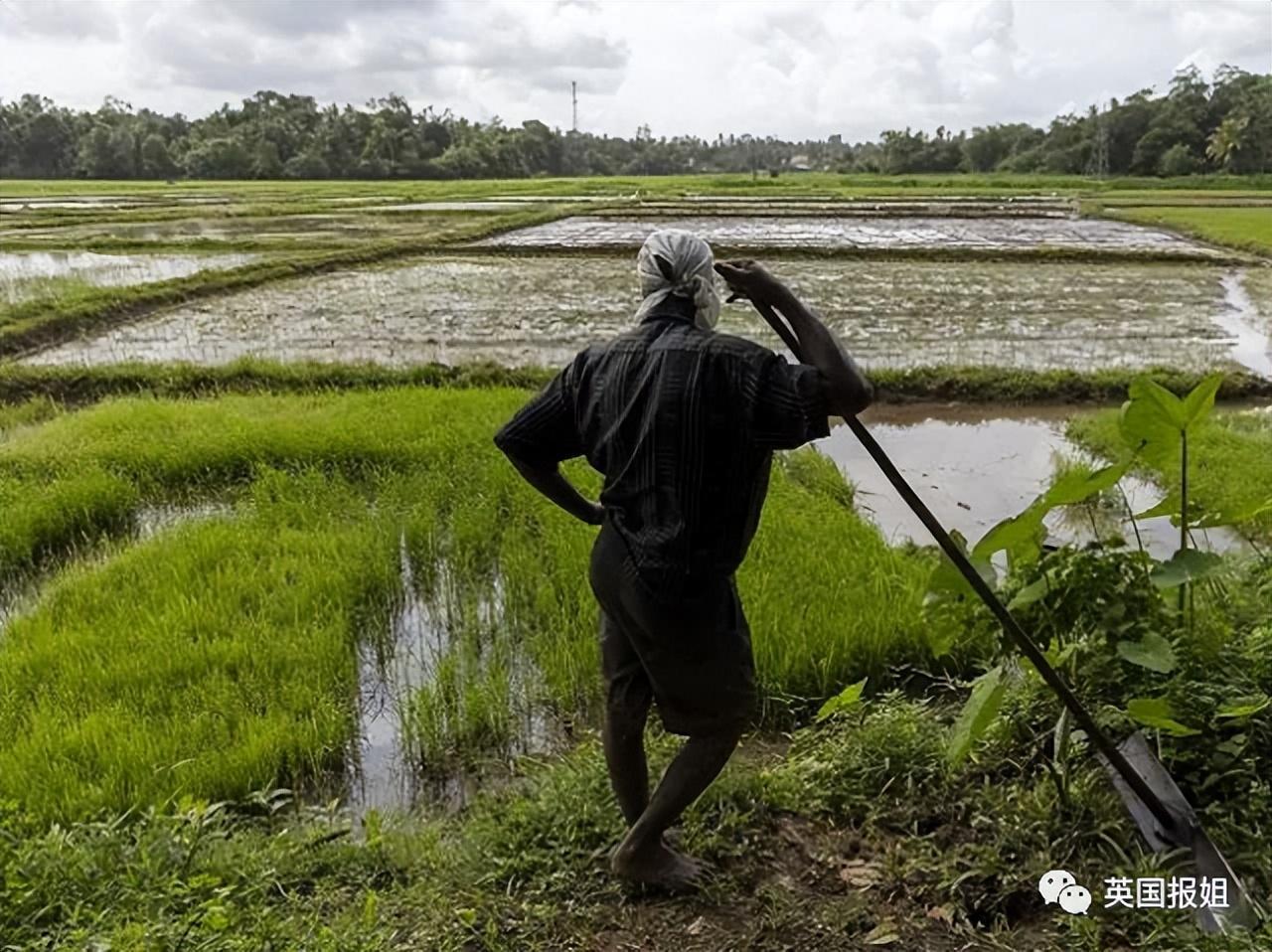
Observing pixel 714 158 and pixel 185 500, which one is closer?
pixel 185 500

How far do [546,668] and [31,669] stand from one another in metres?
1.84

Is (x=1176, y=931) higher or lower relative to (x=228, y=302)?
lower

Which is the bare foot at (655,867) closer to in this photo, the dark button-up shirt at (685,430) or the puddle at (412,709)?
the dark button-up shirt at (685,430)

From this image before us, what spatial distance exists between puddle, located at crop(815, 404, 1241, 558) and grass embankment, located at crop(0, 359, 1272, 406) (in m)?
0.25

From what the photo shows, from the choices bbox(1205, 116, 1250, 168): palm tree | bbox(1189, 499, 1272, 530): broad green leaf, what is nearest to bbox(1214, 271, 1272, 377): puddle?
bbox(1189, 499, 1272, 530): broad green leaf

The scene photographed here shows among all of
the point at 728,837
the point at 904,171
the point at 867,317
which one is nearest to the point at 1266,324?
the point at 867,317

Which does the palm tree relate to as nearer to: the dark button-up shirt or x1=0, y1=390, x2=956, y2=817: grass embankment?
x1=0, y1=390, x2=956, y2=817: grass embankment

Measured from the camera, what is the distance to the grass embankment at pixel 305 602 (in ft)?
10.1

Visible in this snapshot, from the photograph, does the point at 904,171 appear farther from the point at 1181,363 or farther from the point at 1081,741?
the point at 1081,741

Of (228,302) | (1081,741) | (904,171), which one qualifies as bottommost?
(1081,741)

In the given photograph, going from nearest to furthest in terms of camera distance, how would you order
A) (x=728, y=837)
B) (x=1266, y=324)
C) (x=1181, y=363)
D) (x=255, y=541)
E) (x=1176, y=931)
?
(x=1176, y=931), (x=728, y=837), (x=255, y=541), (x=1181, y=363), (x=1266, y=324)

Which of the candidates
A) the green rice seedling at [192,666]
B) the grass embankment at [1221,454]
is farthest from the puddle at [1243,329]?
the green rice seedling at [192,666]

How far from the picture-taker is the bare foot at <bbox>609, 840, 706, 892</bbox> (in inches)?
88.0

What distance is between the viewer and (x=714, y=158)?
75.3 metres
